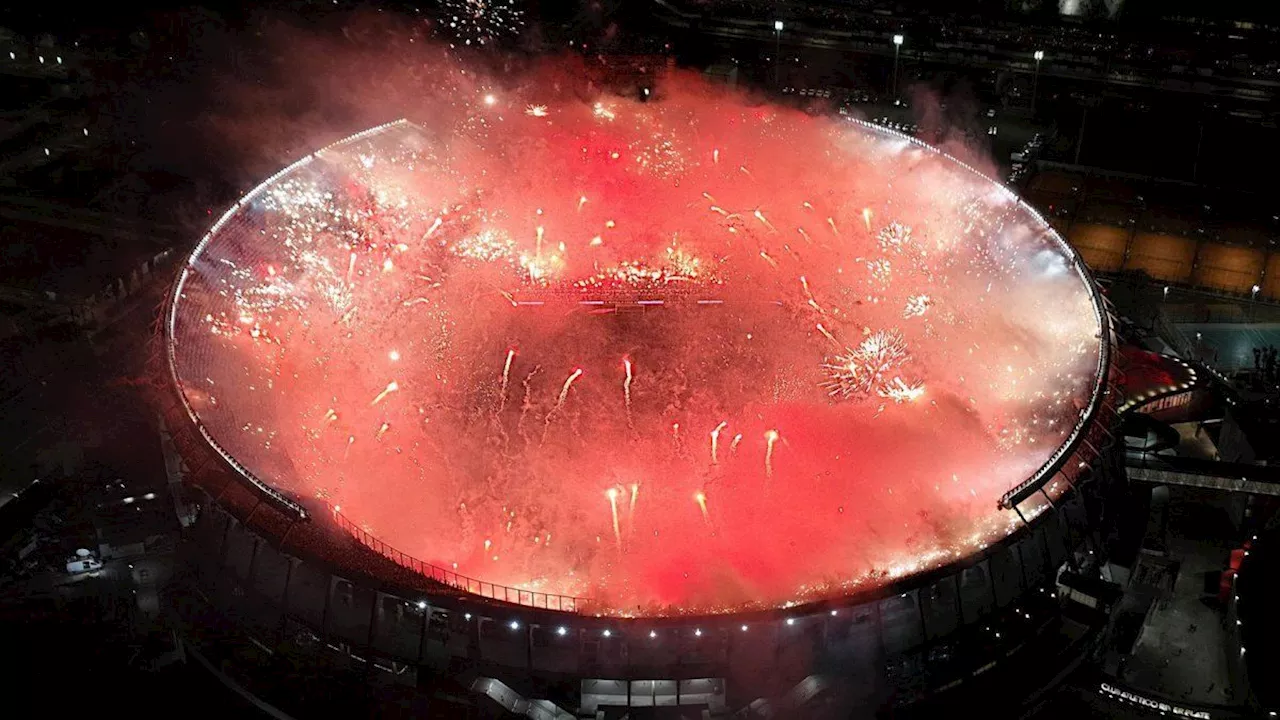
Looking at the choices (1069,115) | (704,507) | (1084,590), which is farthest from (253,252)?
(1069,115)

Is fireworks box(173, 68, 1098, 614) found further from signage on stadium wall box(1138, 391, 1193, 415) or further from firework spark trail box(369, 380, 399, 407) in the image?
signage on stadium wall box(1138, 391, 1193, 415)

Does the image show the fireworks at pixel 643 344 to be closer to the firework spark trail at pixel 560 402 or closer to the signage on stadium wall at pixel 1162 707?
the firework spark trail at pixel 560 402

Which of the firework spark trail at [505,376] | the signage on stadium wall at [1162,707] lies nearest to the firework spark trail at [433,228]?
the firework spark trail at [505,376]

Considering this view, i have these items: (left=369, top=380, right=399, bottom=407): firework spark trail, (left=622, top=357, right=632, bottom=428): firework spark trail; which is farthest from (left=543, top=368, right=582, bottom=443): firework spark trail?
(left=369, top=380, right=399, bottom=407): firework spark trail

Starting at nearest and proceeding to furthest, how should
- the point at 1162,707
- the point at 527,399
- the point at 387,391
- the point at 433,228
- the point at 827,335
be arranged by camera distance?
the point at 1162,707, the point at 387,391, the point at 527,399, the point at 827,335, the point at 433,228

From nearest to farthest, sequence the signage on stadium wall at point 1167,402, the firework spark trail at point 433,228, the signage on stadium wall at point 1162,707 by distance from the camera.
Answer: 1. the signage on stadium wall at point 1162,707
2. the signage on stadium wall at point 1167,402
3. the firework spark trail at point 433,228

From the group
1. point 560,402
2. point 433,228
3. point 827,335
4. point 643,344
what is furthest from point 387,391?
point 827,335

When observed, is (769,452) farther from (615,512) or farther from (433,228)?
(433,228)
